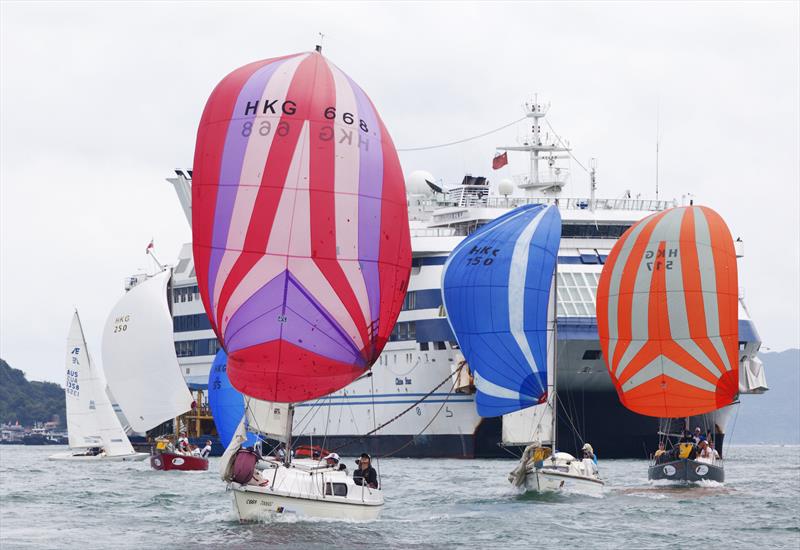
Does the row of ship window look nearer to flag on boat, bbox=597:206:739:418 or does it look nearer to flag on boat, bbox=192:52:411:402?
flag on boat, bbox=597:206:739:418

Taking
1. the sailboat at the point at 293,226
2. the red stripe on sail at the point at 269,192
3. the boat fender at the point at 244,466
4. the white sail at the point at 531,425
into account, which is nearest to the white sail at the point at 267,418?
the boat fender at the point at 244,466

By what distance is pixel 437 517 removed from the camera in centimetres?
2989

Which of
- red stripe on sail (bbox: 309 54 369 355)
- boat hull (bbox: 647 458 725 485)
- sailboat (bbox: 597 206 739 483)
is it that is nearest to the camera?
red stripe on sail (bbox: 309 54 369 355)

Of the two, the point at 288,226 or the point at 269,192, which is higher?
the point at 269,192

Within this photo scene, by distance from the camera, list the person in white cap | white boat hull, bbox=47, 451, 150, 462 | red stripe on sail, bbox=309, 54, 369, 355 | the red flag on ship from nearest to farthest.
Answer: red stripe on sail, bbox=309, 54, 369, 355, the person in white cap, white boat hull, bbox=47, 451, 150, 462, the red flag on ship

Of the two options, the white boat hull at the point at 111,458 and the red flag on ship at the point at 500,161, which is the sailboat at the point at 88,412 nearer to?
the white boat hull at the point at 111,458

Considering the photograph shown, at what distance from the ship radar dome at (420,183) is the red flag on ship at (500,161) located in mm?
3817

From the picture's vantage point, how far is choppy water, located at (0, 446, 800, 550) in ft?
83.7

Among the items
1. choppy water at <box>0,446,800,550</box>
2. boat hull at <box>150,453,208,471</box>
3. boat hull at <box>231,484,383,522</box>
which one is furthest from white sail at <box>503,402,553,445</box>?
boat hull at <box>150,453,208,471</box>

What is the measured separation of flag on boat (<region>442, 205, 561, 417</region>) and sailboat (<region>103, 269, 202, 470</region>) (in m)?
17.0

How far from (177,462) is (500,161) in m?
19.8

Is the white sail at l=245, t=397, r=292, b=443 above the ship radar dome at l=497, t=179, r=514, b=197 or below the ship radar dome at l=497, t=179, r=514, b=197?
below

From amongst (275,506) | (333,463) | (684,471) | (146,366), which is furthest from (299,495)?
(146,366)

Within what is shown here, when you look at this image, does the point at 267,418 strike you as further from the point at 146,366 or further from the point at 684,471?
the point at 146,366
